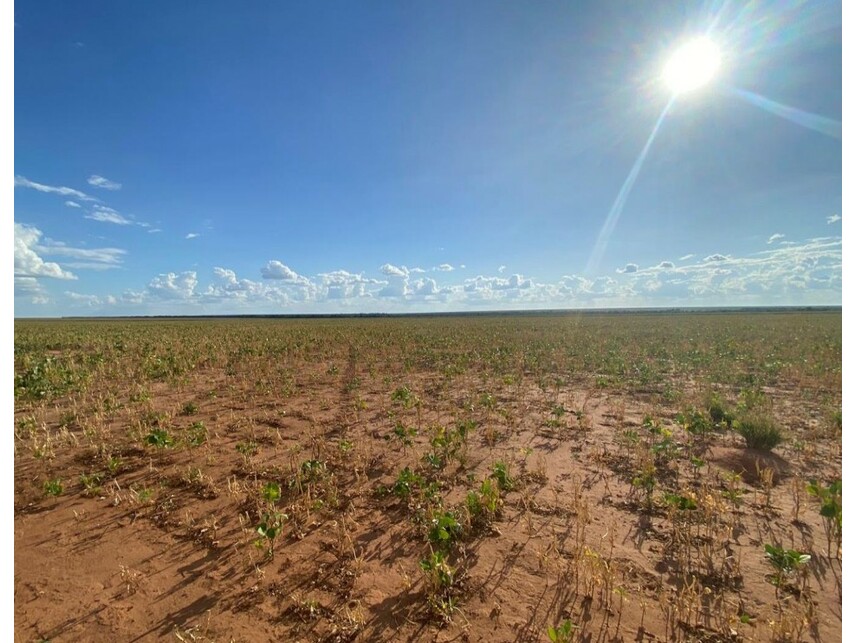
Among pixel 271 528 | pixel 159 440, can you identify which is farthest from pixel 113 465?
pixel 271 528

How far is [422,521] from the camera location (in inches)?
175

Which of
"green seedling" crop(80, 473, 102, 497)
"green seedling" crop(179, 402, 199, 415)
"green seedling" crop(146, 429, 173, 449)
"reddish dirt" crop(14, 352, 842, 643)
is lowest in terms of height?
"reddish dirt" crop(14, 352, 842, 643)

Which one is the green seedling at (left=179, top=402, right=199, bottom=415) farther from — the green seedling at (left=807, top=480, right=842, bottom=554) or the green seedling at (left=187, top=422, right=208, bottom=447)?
the green seedling at (left=807, top=480, right=842, bottom=554)

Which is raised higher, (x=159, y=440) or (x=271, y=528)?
(x=159, y=440)

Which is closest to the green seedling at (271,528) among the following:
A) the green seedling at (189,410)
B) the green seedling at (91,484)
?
the green seedling at (91,484)

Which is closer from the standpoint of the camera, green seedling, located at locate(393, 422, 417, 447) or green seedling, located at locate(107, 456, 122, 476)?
green seedling, located at locate(107, 456, 122, 476)

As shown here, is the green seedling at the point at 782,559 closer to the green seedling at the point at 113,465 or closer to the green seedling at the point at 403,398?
the green seedling at the point at 403,398

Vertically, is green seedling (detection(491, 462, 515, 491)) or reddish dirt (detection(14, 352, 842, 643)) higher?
green seedling (detection(491, 462, 515, 491))

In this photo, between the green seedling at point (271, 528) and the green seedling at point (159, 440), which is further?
the green seedling at point (159, 440)

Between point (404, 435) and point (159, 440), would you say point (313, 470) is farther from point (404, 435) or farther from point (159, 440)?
point (159, 440)

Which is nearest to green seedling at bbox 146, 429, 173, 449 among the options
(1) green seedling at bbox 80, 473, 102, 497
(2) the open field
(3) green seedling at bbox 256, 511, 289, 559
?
(2) the open field

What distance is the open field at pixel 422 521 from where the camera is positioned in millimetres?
3156

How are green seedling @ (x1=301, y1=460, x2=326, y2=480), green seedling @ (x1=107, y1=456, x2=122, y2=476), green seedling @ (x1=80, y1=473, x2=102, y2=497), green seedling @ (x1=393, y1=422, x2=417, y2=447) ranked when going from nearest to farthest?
green seedling @ (x1=80, y1=473, x2=102, y2=497) → green seedling @ (x1=301, y1=460, x2=326, y2=480) → green seedling @ (x1=107, y1=456, x2=122, y2=476) → green seedling @ (x1=393, y1=422, x2=417, y2=447)

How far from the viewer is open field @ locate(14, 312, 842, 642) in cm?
316
